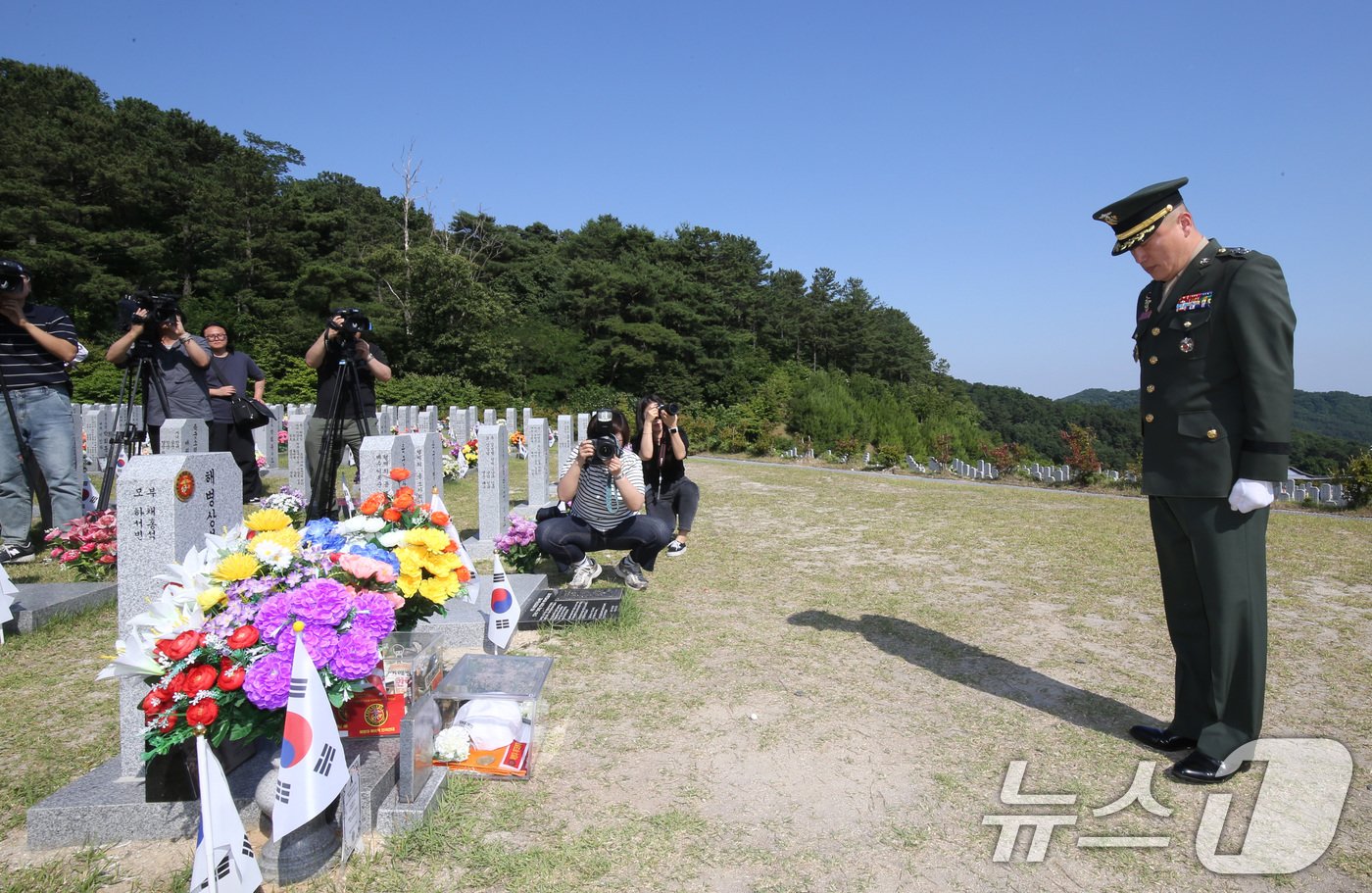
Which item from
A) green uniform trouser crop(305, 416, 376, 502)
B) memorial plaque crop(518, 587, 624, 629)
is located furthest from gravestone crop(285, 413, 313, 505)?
memorial plaque crop(518, 587, 624, 629)

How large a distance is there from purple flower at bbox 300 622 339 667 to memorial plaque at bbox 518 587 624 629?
2.28 m

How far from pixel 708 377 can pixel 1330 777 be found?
34811 millimetres

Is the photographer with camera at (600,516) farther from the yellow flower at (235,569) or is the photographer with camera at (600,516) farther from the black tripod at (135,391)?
the black tripod at (135,391)

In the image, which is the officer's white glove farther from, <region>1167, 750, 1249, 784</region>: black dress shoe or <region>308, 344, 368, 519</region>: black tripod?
<region>308, 344, 368, 519</region>: black tripod

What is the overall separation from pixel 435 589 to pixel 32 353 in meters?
4.52

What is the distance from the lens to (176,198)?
3359 cm

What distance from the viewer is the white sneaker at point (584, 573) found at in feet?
17.3

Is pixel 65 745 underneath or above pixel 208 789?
underneath

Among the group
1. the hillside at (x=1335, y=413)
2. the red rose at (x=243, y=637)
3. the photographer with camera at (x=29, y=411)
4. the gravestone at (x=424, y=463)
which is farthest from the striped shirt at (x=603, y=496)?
the hillside at (x=1335, y=413)

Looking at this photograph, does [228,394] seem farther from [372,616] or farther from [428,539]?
[372,616]

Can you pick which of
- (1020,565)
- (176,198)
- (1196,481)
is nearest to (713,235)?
(176,198)

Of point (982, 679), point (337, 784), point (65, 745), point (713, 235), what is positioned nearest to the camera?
point (337, 784)

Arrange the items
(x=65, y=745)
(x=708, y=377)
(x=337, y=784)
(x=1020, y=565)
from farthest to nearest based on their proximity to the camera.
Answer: (x=708, y=377) → (x=1020, y=565) → (x=65, y=745) → (x=337, y=784)

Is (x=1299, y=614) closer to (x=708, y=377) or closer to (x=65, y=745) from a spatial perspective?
(x=65, y=745)
